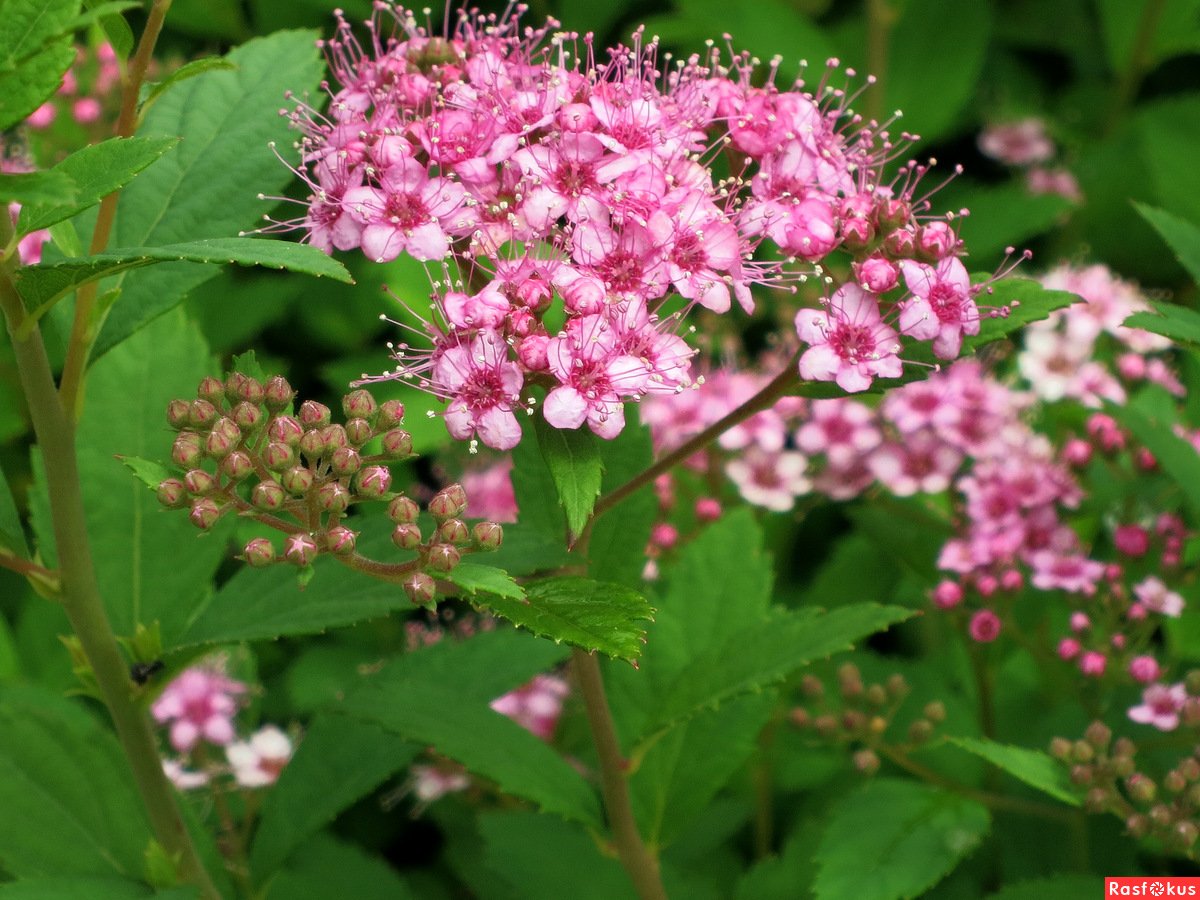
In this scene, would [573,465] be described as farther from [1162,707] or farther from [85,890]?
[1162,707]

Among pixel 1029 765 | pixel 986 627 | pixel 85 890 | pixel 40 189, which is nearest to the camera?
pixel 40 189

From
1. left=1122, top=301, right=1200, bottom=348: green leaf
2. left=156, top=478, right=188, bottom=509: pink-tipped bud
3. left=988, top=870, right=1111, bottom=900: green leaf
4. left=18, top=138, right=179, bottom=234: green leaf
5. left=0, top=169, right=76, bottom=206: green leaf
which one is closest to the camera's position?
left=0, top=169, right=76, bottom=206: green leaf

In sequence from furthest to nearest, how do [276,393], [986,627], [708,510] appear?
[708,510] < [986,627] < [276,393]

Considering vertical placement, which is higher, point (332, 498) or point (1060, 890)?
point (332, 498)

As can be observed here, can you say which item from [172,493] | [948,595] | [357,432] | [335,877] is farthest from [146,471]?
[948,595]

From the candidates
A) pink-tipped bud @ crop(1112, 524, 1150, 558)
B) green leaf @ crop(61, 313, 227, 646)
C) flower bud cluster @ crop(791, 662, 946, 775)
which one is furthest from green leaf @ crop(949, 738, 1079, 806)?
green leaf @ crop(61, 313, 227, 646)

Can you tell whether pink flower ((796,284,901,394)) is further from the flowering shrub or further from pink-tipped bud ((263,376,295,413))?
pink-tipped bud ((263,376,295,413))

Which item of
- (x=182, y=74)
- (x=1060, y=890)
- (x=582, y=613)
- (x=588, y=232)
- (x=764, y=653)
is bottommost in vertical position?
(x=1060, y=890)

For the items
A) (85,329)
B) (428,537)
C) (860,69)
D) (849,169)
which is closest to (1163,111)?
(860,69)

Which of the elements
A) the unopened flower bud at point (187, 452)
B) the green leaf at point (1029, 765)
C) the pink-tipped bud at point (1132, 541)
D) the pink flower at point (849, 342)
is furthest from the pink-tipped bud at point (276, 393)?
the pink-tipped bud at point (1132, 541)
